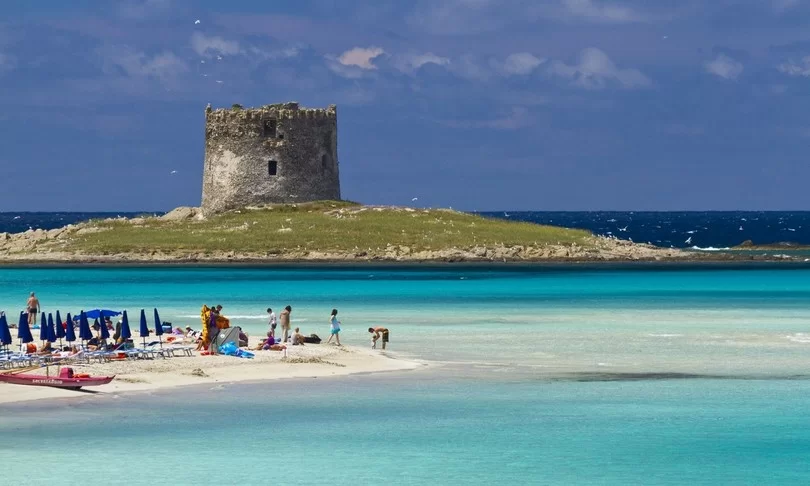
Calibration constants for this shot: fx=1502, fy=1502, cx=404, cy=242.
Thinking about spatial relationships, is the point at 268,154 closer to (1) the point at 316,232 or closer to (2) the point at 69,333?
(1) the point at 316,232

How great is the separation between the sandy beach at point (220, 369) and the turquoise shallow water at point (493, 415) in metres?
0.83

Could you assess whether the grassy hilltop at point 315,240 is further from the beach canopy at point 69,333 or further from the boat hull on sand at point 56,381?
the boat hull on sand at point 56,381

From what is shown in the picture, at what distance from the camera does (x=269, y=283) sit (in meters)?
58.2

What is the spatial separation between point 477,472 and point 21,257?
55939 mm

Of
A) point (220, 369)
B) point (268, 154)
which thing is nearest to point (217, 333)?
point (220, 369)

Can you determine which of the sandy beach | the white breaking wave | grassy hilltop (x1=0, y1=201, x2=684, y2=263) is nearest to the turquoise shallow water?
the white breaking wave

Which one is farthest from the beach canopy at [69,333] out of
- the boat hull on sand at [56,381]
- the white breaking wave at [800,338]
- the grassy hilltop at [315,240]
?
the grassy hilltop at [315,240]

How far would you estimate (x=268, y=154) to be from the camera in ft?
258

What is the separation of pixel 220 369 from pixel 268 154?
5060cm

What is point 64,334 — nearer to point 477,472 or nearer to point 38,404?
point 38,404

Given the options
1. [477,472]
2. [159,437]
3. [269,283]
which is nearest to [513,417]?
[477,472]

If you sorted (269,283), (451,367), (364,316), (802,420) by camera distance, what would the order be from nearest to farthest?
(802,420)
(451,367)
(364,316)
(269,283)

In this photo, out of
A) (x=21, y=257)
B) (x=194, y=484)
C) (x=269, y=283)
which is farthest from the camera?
(x=21, y=257)

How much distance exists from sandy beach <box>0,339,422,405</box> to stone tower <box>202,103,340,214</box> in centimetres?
4749
